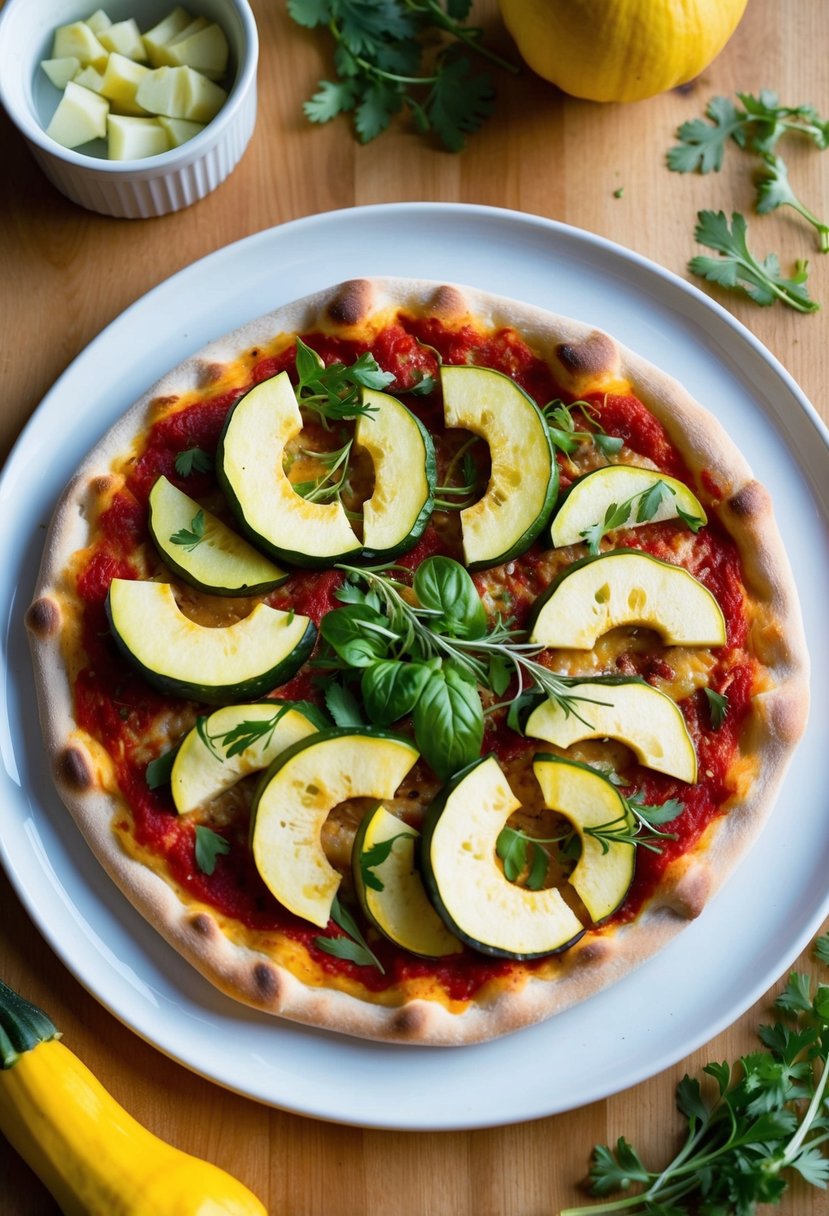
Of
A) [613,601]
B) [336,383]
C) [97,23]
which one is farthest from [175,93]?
[613,601]

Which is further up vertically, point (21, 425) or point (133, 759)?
point (21, 425)

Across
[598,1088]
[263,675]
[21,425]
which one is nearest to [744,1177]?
[598,1088]

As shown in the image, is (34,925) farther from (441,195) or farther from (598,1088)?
(441,195)

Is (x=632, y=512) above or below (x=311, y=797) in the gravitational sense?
above

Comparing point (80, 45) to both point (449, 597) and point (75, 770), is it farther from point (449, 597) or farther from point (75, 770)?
point (75, 770)

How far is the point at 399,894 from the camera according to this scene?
3.49 meters

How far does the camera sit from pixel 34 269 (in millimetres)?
4270

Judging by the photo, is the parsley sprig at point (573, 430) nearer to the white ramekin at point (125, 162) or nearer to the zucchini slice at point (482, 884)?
the zucchini slice at point (482, 884)

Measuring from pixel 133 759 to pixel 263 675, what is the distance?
469 mm

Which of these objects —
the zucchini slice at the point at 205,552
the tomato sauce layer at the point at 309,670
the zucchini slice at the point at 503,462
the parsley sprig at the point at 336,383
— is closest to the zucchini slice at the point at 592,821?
the tomato sauce layer at the point at 309,670

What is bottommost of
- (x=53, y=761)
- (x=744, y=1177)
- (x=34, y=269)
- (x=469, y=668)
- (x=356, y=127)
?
(x=744, y=1177)

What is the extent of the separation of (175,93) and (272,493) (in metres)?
1.43

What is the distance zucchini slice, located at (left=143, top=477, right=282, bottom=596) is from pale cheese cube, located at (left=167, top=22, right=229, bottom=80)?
4.76ft

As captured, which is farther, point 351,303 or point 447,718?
point 351,303
